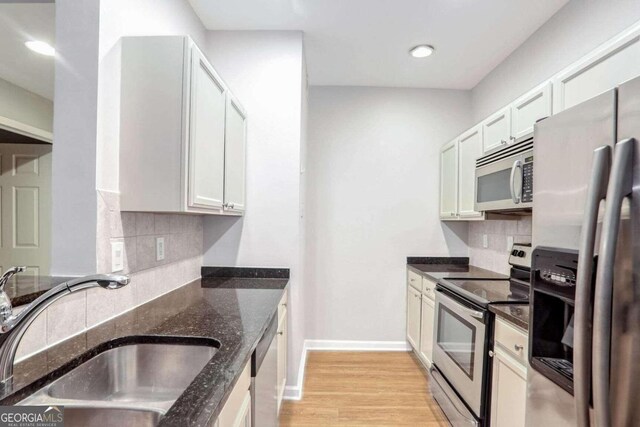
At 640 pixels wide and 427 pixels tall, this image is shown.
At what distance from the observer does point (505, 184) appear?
204 cm

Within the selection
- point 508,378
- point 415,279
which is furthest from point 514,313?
point 415,279

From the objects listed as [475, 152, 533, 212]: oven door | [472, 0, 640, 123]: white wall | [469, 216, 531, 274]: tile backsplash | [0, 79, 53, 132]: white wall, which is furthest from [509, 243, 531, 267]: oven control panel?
[0, 79, 53, 132]: white wall

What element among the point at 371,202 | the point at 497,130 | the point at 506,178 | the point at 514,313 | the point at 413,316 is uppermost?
the point at 497,130

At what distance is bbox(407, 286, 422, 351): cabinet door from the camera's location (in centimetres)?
294

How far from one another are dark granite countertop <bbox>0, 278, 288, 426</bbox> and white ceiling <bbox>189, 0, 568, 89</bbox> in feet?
5.96

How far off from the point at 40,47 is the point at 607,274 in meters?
3.15

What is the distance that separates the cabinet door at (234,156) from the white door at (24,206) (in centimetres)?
141

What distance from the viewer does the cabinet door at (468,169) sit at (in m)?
2.56

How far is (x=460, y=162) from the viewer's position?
9.31 feet

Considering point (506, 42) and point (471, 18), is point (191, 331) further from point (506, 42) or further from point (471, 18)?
point (506, 42)

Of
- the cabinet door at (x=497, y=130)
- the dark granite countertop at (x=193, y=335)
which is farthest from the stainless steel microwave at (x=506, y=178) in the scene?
the dark granite countertop at (x=193, y=335)

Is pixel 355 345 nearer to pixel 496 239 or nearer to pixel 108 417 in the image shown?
pixel 496 239

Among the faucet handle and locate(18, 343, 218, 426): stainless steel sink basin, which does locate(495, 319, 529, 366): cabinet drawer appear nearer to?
locate(18, 343, 218, 426): stainless steel sink basin

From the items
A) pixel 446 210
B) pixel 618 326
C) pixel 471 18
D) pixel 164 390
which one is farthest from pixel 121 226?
pixel 446 210
